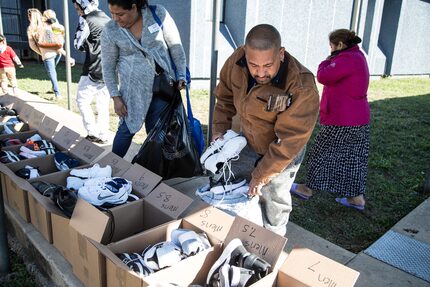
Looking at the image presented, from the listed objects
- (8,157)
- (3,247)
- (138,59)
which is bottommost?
(3,247)

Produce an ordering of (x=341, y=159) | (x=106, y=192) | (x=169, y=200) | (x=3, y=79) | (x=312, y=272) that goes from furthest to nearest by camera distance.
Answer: (x=3, y=79)
(x=341, y=159)
(x=106, y=192)
(x=169, y=200)
(x=312, y=272)

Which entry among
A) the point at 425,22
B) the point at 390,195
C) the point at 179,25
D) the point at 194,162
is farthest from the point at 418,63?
the point at 194,162

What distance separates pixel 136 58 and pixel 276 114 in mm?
1338

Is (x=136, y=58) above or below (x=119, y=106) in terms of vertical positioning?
above

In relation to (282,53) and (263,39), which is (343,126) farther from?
(263,39)

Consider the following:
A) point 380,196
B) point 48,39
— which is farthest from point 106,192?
point 48,39

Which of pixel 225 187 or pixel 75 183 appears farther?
pixel 75 183

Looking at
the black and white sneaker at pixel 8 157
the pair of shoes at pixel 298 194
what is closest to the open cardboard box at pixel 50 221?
the black and white sneaker at pixel 8 157

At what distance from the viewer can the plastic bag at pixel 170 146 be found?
2.92 metres

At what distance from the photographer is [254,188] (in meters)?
2.12

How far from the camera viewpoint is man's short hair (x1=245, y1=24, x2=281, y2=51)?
1773 millimetres

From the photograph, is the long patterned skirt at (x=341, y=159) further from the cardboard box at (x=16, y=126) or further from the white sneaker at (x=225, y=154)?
the cardboard box at (x=16, y=126)

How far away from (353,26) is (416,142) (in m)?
3.05

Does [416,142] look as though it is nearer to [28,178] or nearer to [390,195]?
[390,195]
